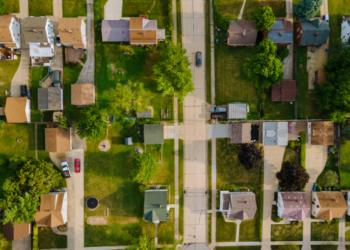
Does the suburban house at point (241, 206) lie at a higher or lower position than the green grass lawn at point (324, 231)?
higher

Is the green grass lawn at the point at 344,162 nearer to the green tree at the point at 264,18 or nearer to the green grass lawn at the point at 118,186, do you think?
the green tree at the point at 264,18

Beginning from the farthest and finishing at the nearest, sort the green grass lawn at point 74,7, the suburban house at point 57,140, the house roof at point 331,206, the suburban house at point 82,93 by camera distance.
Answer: the green grass lawn at point 74,7, the house roof at point 331,206, the suburban house at point 57,140, the suburban house at point 82,93

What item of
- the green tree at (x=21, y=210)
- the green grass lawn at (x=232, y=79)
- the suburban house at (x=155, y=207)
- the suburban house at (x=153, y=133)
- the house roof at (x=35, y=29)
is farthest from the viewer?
the green grass lawn at (x=232, y=79)

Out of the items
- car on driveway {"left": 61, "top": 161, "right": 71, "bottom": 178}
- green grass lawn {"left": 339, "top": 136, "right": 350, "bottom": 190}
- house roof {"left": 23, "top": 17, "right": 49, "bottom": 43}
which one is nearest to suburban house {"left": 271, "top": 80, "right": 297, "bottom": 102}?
green grass lawn {"left": 339, "top": 136, "right": 350, "bottom": 190}

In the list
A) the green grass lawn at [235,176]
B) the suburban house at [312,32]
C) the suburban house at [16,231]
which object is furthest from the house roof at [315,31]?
the suburban house at [16,231]

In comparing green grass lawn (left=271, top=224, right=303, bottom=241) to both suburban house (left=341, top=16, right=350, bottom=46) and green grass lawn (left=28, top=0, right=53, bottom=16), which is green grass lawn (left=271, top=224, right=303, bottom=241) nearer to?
suburban house (left=341, top=16, right=350, bottom=46)

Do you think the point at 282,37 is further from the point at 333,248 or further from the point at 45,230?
the point at 45,230

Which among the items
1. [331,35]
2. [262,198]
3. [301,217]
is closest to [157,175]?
[262,198]

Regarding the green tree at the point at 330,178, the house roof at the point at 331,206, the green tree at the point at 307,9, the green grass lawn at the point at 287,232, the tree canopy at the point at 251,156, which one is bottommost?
the green grass lawn at the point at 287,232
